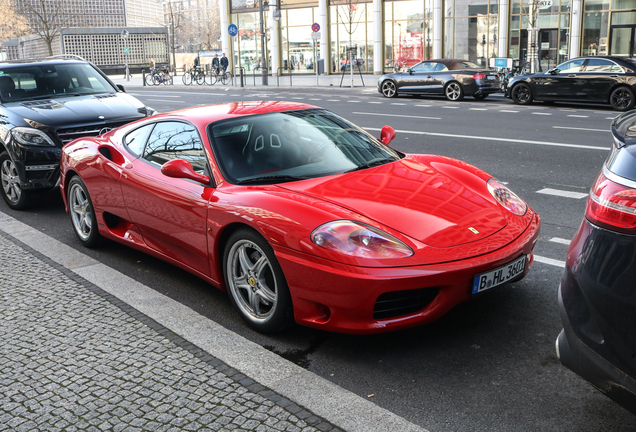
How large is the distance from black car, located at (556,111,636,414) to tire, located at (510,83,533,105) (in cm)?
1797

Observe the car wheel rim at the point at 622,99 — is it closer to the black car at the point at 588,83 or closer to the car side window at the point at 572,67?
the black car at the point at 588,83

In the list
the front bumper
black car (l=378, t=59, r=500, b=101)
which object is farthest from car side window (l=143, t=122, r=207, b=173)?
black car (l=378, t=59, r=500, b=101)

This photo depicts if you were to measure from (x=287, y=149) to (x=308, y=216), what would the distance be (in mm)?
1017

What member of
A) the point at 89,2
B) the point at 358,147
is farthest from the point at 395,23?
the point at 89,2

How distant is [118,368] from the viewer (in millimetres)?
3510

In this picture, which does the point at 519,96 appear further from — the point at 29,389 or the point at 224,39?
the point at 224,39

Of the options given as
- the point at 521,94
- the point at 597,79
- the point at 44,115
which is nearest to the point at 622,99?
the point at 597,79

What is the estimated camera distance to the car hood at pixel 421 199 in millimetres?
3627

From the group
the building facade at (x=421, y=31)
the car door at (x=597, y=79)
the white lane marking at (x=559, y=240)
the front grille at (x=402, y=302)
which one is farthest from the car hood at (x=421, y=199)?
the building facade at (x=421, y=31)

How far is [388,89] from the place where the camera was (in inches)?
940

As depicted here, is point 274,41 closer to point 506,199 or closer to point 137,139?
point 137,139

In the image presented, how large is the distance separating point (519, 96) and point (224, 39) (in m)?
27.9

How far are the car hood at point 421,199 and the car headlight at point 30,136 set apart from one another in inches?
170

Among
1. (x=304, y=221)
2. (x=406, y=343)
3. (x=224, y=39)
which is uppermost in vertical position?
(x=224, y=39)
